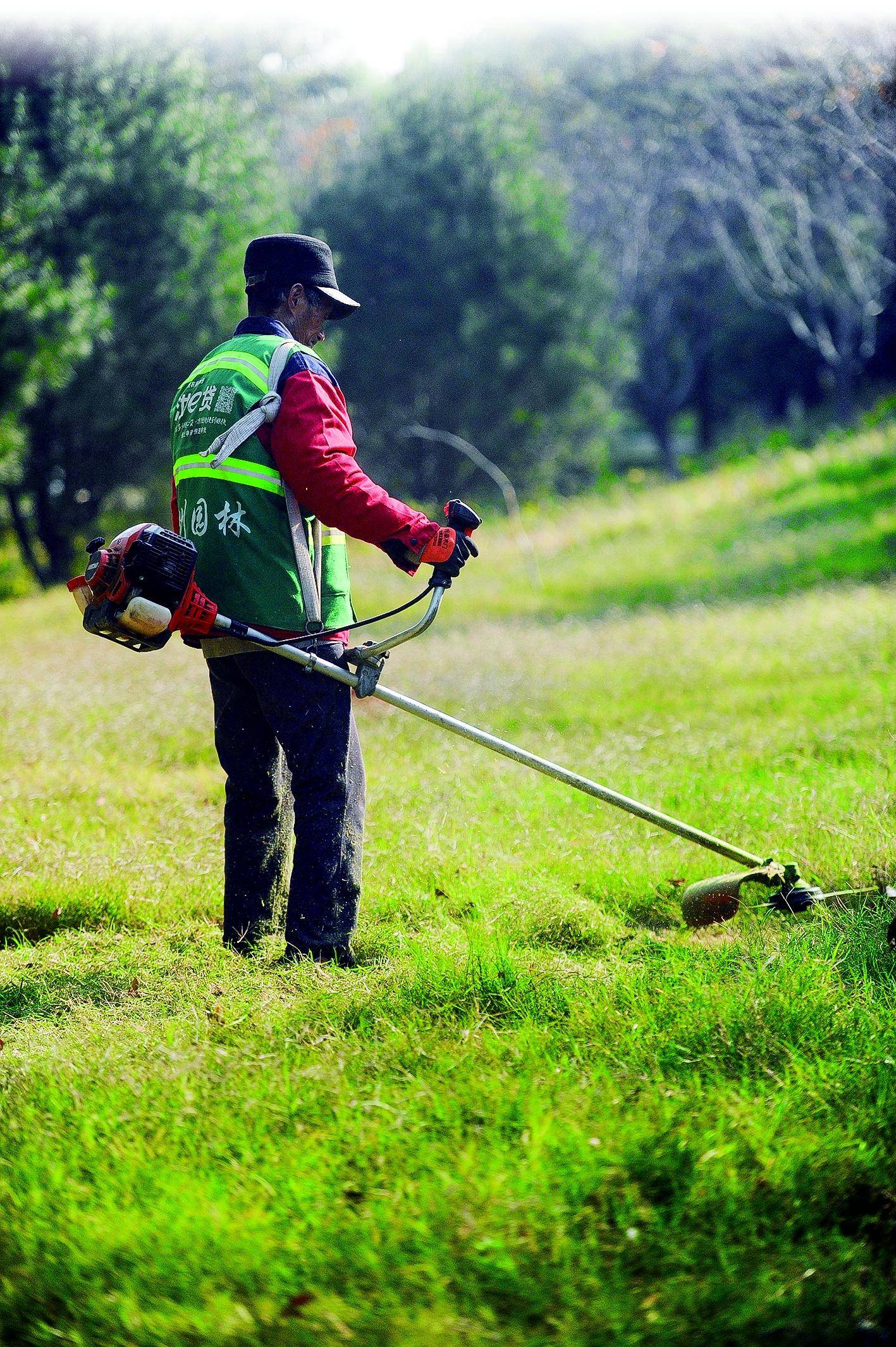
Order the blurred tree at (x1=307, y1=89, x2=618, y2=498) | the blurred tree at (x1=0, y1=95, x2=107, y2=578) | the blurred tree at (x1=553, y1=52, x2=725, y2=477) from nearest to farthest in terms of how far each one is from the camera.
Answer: the blurred tree at (x1=0, y1=95, x2=107, y2=578) → the blurred tree at (x1=307, y1=89, x2=618, y2=498) → the blurred tree at (x1=553, y1=52, x2=725, y2=477)

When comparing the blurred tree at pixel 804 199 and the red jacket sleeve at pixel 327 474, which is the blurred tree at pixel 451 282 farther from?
the red jacket sleeve at pixel 327 474

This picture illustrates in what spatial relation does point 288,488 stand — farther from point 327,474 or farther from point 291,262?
point 291,262

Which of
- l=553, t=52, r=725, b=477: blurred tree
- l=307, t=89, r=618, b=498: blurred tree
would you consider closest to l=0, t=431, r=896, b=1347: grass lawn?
l=307, t=89, r=618, b=498: blurred tree

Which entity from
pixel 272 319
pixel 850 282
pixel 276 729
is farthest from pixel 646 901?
pixel 850 282

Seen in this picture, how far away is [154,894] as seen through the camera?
4.23m

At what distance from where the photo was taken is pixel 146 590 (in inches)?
127

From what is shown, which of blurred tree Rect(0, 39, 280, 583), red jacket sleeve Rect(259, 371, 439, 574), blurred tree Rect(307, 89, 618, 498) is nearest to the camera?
red jacket sleeve Rect(259, 371, 439, 574)

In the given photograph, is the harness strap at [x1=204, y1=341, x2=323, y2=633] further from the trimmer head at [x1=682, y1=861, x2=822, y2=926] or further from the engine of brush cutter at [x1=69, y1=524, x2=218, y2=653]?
the trimmer head at [x1=682, y1=861, x2=822, y2=926]

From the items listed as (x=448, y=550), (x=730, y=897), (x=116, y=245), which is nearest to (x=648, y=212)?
(x=116, y=245)

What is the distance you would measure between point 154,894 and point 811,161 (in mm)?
21444

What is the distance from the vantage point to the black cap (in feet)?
11.9

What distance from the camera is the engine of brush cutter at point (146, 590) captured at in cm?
320

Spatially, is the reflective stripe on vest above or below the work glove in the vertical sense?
above

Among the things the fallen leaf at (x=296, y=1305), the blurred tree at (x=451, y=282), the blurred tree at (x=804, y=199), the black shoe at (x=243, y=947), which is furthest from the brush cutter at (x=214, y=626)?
the blurred tree at (x=451, y=282)
